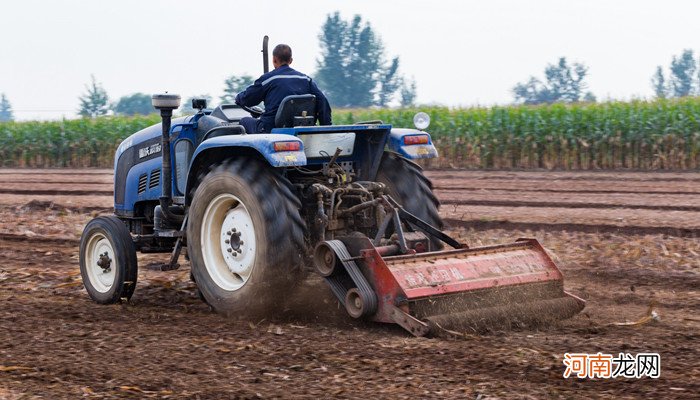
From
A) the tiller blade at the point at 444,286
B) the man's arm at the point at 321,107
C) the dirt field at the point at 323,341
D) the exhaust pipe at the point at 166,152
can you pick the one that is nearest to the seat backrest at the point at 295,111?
the man's arm at the point at 321,107

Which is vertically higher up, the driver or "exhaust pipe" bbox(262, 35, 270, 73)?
"exhaust pipe" bbox(262, 35, 270, 73)

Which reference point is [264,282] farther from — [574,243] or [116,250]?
[574,243]

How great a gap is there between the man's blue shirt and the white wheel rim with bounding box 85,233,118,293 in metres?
1.58

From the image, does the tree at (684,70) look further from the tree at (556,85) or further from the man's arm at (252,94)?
the man's arm at (252,94)

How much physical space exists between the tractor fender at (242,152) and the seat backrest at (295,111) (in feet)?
1.00

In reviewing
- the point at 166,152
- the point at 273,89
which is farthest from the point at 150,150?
the point at 273,89

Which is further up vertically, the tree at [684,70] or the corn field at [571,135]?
the tree at [684,70]

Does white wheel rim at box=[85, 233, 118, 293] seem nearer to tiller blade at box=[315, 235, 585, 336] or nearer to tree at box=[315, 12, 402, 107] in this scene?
tiller blade at box=[315, 235, 585, 336]

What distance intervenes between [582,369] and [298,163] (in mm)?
2205

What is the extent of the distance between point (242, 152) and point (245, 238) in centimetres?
60

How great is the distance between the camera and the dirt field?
446 centimetres

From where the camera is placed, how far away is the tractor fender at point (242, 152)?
586cm

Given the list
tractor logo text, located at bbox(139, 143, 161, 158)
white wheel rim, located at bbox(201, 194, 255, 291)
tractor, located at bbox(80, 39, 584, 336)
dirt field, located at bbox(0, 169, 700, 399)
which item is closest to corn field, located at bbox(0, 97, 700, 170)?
dirt field, located at bbox(0, 169, 700, 399)

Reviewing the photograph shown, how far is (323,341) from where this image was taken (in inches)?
215
